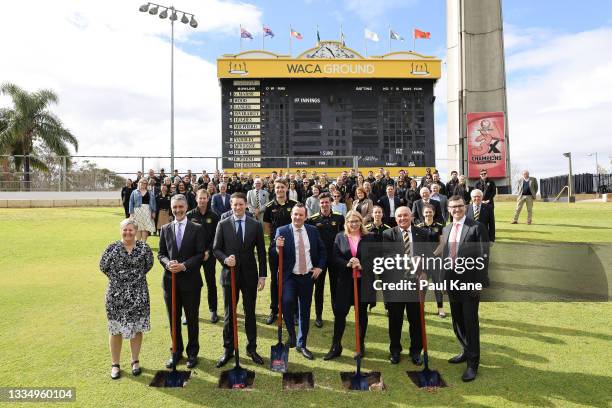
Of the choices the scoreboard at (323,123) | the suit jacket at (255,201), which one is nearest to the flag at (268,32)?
the scoreboard at (323,123)

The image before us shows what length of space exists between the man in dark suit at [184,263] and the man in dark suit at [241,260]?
0.94 feet

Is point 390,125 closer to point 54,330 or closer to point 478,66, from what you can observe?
point 478,66

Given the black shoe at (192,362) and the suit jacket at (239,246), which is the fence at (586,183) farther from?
the black shoe at (192,362)

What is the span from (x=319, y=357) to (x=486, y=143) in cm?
2346

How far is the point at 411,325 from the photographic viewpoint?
4.82 meters

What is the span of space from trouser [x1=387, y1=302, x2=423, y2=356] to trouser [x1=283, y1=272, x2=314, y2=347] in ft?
3.37

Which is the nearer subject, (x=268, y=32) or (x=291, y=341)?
(x=291, y=341)

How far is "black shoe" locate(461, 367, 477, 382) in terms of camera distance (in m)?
4.20

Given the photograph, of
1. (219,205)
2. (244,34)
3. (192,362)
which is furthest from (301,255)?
(244,34)

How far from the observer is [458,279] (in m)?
4.55

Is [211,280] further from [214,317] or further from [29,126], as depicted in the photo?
[29,126]

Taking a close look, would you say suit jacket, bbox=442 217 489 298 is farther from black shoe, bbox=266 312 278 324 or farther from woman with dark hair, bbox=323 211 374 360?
black shoe, bbox=266 312 278 324

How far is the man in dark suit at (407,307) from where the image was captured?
4715mm

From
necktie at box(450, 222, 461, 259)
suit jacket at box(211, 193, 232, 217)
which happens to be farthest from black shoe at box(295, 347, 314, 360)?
suit jacket at box(211, 193, 232, 217)
